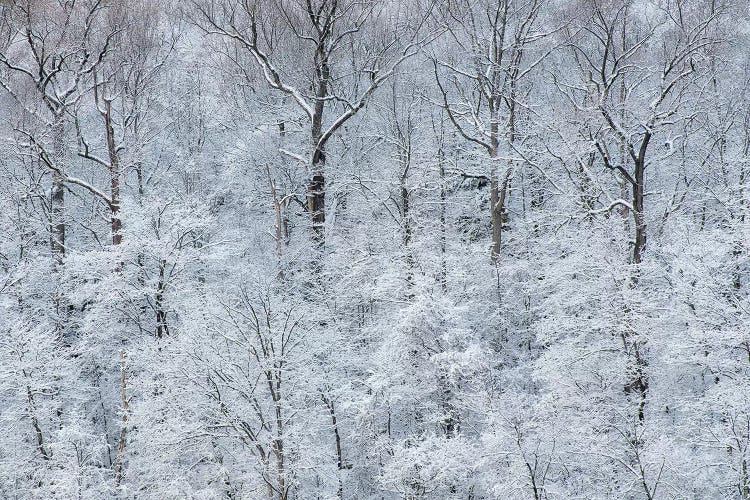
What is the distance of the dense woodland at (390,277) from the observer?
1488cm

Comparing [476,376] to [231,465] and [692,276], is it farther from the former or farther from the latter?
[231,465]

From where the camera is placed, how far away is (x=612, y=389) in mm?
15469

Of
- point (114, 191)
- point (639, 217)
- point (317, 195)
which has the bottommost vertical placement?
point (639, 217)

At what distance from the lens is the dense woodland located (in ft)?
48.8

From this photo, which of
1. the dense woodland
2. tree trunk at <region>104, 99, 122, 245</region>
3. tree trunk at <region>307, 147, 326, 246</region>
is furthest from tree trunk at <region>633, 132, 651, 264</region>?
tree trunk at <region>104, 99, 122, 245</region>

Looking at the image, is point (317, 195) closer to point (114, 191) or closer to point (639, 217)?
point (114, 191)

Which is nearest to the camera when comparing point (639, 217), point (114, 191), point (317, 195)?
point (639, 217)

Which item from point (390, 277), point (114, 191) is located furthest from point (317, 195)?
point (390, 277)

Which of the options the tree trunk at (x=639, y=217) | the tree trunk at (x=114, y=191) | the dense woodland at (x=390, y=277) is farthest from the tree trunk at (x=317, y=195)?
the tree trunk at (x=639, y=217)

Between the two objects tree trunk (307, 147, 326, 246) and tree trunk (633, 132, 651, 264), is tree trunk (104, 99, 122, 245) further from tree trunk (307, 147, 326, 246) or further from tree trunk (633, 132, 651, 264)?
tree trunk (633, 132, 651, 264)

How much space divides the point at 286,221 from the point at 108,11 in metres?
10.8

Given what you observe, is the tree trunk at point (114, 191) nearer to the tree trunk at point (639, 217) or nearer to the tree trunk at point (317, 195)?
the tree trunk at point (317, 195)

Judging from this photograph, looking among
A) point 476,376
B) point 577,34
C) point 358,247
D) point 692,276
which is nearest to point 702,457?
point 692,276

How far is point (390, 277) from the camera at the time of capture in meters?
17.4
